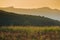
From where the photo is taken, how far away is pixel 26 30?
1.32 metres

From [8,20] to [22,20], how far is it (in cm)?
14

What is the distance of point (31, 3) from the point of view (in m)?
1.38

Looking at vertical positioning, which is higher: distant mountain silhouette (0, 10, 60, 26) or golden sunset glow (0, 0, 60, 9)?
golden sunset glow (0, 0, 60, 9)

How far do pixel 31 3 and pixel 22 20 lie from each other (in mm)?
207

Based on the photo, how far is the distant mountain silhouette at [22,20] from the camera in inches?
52.1

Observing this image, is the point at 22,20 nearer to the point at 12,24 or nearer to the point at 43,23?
the point at 12,24

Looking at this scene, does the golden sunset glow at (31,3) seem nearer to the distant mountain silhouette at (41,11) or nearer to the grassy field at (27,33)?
the distant mountain silhouette at (41,11)

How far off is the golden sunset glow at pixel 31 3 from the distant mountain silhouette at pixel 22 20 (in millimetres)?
97

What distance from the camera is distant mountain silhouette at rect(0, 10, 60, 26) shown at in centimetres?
132

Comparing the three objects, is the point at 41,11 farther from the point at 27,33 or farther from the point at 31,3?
the point at 27,33

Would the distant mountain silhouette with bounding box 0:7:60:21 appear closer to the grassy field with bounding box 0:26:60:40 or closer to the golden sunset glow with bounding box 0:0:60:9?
the golden sunset glow with bounding box 0:0:60:9

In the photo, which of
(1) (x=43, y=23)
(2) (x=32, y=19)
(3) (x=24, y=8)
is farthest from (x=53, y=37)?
(3) (x=24, y=8)

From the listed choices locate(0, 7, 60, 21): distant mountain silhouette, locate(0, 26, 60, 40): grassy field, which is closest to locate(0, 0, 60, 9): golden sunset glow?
locate(0, 7, 60, 21): distant mountain silhouette

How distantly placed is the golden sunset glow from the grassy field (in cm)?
23
